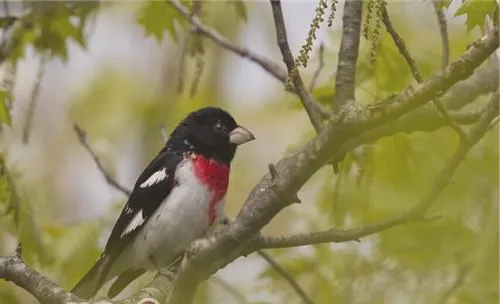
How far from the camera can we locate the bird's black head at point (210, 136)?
3889 mm

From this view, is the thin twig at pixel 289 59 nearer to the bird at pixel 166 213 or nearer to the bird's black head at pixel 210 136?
the bird at pixel 166 213

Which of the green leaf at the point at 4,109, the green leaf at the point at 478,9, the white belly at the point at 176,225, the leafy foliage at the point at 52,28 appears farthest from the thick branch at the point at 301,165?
the leafy foliage at the point at 52,28

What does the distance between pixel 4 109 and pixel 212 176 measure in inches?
38.6

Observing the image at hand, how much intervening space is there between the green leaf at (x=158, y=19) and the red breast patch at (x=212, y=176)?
565 millimetres

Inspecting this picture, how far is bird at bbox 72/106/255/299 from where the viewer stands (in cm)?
362

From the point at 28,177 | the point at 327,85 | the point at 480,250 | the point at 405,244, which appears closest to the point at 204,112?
the point at 327,85

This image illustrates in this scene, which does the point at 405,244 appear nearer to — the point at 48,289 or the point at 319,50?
the point at 319,50

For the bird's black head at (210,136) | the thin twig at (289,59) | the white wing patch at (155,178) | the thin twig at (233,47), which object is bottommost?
the thin twig at (289,59)

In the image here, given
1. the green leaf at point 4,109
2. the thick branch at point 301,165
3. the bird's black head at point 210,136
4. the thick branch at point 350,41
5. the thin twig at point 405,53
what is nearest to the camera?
the thick branch at point 301,165

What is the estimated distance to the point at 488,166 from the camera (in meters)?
3.52

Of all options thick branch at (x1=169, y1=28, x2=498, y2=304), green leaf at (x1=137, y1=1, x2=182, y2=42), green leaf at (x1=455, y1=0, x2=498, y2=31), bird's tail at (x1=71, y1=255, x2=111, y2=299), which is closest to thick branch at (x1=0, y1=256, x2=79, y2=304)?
thick branch at (x1=169, y1=28, x2=498, y2=304)

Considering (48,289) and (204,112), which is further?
(204,112)

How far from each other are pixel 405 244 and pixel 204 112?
1027mm

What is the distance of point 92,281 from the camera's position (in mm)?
3604
